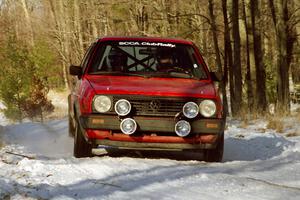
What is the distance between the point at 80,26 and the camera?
39.3m

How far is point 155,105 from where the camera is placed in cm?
684

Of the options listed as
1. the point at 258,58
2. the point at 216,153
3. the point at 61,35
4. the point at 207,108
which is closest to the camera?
the point at 207,108

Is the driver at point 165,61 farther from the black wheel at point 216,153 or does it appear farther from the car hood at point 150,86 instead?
the black wheel at point 216,153

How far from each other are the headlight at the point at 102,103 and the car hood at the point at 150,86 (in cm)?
7

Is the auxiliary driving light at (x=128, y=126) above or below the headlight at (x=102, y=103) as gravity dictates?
below

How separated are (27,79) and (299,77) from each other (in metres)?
21.2

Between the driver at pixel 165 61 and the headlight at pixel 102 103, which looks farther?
the driver at pixel 165 61

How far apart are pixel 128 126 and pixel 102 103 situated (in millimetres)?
423

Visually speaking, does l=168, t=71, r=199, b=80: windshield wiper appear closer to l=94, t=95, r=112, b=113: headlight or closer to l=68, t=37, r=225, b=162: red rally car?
l=68, t=37, r=225, b=162: red rally car

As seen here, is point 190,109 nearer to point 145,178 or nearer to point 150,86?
point 150,86

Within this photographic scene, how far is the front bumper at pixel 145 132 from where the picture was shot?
678 cm

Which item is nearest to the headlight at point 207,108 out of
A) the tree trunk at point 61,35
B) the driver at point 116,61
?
the driver at point 116,61

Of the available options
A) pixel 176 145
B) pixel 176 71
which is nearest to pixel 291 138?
pixel 176 71

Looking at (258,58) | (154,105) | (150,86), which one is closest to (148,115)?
(154,105)
